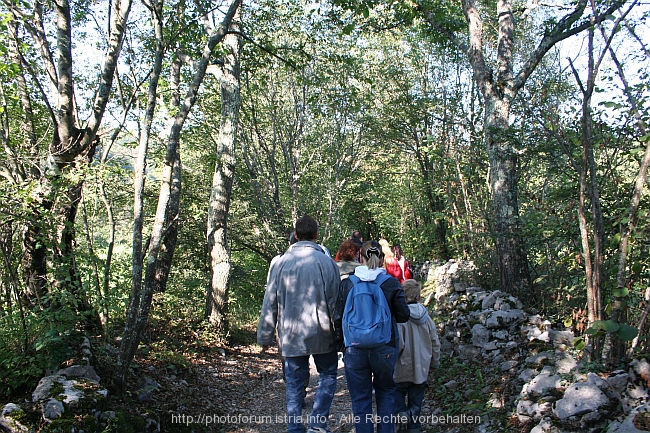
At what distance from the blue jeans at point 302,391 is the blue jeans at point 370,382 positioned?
0.64ft

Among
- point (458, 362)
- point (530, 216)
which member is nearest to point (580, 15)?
point (530, 216)

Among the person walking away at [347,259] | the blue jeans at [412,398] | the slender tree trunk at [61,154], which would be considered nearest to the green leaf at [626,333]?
the blue jeans at [412,398]

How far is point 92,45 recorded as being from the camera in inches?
332

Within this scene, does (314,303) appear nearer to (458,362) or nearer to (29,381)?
(29,381)

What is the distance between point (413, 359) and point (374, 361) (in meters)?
0.87

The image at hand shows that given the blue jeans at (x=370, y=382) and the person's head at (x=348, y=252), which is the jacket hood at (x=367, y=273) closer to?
the blue jeans at (x=370, y=382)

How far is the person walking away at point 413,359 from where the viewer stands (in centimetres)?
448

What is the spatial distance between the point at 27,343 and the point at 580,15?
9.66 metres

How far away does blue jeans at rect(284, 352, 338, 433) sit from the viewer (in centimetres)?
389

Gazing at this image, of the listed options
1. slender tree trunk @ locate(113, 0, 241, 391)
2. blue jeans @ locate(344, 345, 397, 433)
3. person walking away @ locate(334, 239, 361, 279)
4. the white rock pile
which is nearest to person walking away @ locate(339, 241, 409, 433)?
blue jeans @ locate(344, 345, 397, 433)

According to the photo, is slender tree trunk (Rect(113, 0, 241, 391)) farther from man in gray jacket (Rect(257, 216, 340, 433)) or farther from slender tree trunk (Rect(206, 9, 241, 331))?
slender tree trunk (Rect(206, 9, 241, 331))

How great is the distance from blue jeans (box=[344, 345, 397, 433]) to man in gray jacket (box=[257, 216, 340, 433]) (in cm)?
22

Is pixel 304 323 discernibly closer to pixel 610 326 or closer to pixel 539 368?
pixel 610 326

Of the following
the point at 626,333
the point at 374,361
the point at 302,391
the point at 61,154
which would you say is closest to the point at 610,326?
the point at 626,333
